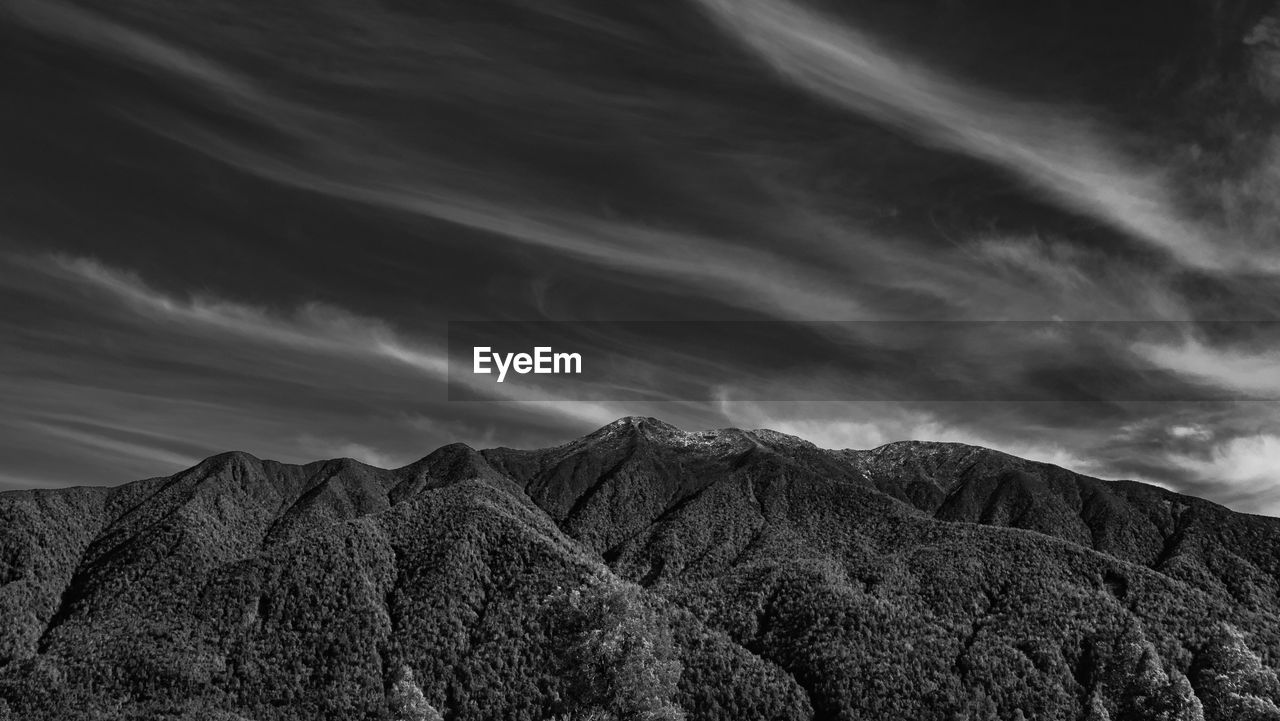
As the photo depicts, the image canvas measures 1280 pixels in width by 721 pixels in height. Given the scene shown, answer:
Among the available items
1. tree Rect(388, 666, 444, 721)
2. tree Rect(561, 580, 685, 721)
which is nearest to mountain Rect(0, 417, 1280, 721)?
tree Rect(561, 580, 685, 721)

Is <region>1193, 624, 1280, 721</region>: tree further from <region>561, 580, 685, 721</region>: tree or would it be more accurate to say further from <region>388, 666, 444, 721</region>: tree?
<region>388, 666, 444, 721</region>: tree

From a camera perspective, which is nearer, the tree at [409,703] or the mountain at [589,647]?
the tree at [409,703]

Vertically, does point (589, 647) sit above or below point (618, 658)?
above

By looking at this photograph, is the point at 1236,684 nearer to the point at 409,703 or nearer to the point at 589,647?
the point at 589,647

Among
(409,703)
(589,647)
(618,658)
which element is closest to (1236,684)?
(618,658)

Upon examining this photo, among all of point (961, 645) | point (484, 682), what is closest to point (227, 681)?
point (484, 682)

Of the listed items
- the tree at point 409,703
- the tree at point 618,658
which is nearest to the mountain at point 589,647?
the tree at point 618,658

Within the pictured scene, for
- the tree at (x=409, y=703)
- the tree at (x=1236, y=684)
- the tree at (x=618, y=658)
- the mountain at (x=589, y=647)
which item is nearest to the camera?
the tree at (x=409, y=703)

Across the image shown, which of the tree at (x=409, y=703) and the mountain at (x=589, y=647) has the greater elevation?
the mountain at (x=589, y=647)

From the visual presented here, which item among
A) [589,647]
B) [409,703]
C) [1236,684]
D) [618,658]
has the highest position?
[589,647]

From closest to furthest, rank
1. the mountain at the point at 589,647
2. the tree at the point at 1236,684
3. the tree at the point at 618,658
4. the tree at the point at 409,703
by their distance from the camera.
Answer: the tree at the point at 409,703 → the tree at the point at 618,658 → the tree at the point at 1236,684 → the mountain at the point at 589,647

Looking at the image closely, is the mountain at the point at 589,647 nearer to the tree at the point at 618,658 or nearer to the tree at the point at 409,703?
the tree at the point at 618,658
